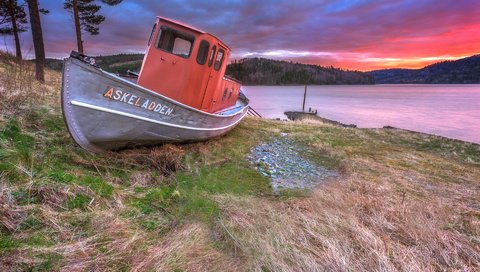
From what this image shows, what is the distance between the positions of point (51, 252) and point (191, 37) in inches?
261

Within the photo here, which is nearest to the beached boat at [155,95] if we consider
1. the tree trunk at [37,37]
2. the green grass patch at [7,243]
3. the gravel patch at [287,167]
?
the gravel patch at [287,167]

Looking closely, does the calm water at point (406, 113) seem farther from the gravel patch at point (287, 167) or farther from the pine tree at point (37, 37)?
the pine tree at point (37, 37)

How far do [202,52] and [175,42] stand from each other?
767mm

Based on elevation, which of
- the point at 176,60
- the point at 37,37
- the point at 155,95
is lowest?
the point at 155,95

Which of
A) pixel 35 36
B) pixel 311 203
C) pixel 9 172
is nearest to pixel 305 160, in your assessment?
pixel 311 203

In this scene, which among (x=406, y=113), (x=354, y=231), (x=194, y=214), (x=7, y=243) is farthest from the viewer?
(x=406, y=113)

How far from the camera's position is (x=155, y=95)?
631 cm

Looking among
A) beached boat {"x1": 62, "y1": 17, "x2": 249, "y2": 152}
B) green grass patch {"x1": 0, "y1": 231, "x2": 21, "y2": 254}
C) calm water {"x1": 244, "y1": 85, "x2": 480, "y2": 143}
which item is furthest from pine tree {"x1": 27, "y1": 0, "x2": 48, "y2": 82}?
calm water {"x1": 244, "y1": 85, "x2": 480, "y2": 143}

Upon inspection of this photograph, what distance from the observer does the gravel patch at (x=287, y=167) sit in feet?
22.7

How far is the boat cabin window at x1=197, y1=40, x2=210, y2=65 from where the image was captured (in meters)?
8.23

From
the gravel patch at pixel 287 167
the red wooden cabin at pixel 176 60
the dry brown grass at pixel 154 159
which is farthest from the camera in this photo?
the red wooden cabin at pixel 176 60

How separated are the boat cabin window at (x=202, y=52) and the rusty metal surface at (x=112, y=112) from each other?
1689 millimetres

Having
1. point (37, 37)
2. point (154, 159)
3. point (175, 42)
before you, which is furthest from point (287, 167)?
point (37, 37)

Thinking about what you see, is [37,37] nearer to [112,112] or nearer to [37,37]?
[37,37]
